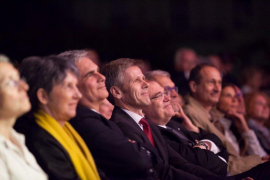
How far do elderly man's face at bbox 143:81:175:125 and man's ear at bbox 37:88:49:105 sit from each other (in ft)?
6.69

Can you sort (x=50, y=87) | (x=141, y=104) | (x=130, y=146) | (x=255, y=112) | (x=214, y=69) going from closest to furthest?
1. (x=50, y=87)
2. (x=130, y=146)
3. (x=141, y=104)
4. (x=214, y=69)
5. (x=255, y=112)

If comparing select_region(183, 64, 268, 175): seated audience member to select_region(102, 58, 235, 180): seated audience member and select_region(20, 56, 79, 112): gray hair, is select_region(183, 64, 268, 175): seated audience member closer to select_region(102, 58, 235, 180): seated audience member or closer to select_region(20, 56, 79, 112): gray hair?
select_region(102, 58, 235, 180): seated audience member

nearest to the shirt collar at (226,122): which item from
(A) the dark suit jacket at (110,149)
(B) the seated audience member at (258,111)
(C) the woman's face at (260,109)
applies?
(B) the seated audience member at (258,111)

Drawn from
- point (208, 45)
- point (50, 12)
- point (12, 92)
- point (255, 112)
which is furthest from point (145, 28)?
point (12, 92)

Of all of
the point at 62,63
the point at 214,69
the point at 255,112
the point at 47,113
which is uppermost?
the point at 62,63

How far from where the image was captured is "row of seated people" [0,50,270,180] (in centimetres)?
369

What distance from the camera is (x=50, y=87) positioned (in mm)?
3939

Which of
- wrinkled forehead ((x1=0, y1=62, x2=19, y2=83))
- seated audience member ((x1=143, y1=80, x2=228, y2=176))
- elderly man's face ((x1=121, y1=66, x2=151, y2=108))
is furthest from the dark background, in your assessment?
wrinkled forehead ((x1=0, y1=62, x2=19, y2=83))

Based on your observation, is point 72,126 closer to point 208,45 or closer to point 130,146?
point 130,146

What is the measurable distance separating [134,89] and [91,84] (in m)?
0.68

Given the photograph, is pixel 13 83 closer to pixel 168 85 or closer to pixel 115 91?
pixel 115 91

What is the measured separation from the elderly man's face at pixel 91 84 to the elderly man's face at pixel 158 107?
124 cm

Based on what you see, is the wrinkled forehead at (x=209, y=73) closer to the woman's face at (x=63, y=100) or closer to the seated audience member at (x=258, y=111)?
the seated audience member at (x=258, y=111)

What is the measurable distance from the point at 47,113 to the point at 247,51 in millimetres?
20765
